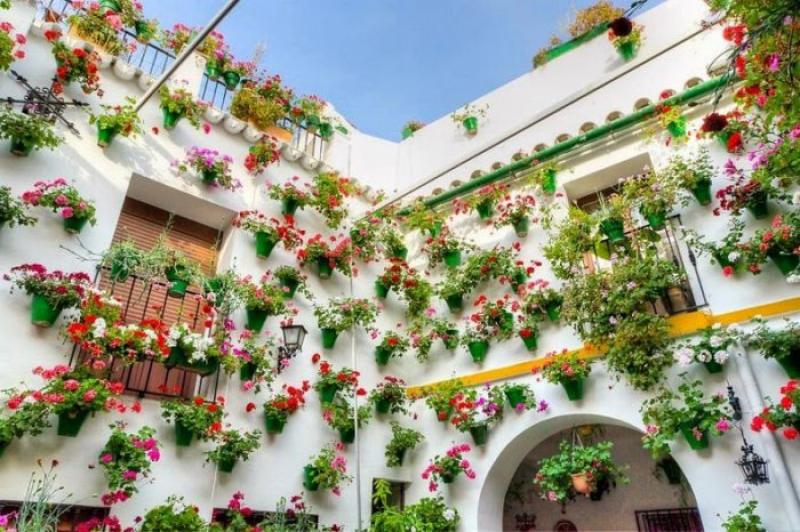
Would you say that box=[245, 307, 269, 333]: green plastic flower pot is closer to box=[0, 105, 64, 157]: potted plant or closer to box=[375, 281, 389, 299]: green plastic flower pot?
box=[375, 281, 389, 299]: green plastic flower pot

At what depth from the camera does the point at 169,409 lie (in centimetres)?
472

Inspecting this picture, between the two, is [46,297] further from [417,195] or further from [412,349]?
[417,195]

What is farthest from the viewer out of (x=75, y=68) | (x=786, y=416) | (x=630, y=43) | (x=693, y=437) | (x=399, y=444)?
(x=630, y=43)

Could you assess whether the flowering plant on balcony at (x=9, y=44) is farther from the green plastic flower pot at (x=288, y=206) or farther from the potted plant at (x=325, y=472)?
the potted plant at (x=325, y=472)

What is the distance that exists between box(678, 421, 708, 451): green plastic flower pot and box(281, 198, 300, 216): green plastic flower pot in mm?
4782

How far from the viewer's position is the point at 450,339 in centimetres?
648

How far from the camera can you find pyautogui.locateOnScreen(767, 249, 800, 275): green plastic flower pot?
4.43 metres

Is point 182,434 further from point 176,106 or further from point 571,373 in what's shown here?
point 571,373

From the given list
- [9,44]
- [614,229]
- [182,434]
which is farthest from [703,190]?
[9,44]

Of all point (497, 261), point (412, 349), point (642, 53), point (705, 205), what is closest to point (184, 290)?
point (412, 349)

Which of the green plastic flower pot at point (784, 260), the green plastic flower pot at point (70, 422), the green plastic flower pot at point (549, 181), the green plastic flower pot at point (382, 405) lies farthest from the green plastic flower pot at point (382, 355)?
the green plastic flower pot at point (784, 260)

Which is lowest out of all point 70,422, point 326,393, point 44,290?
point 70,422

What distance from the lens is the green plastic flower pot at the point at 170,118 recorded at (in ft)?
19.6

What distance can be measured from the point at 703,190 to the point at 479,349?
2.84m
